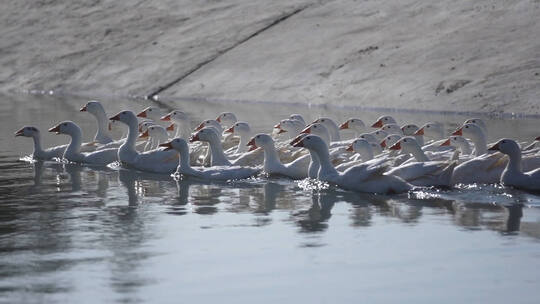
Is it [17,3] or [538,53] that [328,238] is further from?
[17,3]

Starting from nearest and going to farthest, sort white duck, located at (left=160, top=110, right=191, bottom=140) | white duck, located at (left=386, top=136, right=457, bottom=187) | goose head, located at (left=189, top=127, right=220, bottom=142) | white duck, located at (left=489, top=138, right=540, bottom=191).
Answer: white duck, located at (left=489, top=138, right=540, bottom=191)
white duck, located at (left=386, top=136, right=457, bottom=187)
goose head, located at (left=189, top=127, right=220, bottom=142)
white duck, located at (left=160, top=110, right=191, bottom=140)

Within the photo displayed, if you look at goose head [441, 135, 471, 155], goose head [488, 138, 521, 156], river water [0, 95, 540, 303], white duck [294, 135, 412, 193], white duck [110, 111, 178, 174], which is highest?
goose head [441, 135, 471, 155]

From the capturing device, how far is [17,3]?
4578cm

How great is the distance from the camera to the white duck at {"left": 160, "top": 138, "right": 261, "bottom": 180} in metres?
16.3

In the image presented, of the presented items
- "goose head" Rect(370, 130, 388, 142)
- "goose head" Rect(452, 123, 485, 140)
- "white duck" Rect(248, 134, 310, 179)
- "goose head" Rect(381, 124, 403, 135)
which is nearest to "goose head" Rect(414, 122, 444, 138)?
"goose head" Rect(381, 124, 403, 135)

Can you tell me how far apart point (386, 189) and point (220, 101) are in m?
18.4

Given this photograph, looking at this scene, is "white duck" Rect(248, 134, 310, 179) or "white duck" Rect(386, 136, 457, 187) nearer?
"white duck" Rect(386, 136, 457, 187)

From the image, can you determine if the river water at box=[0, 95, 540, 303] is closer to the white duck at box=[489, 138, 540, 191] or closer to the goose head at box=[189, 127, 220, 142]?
the white duck at box=[489, 138, 540, 191]

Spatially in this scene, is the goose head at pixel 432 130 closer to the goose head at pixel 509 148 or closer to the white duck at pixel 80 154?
the goose head at pixel 509 148

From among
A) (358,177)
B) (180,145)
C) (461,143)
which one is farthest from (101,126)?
(358,177)

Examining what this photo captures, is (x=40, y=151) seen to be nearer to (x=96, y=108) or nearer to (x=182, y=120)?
(x=96, y=108)

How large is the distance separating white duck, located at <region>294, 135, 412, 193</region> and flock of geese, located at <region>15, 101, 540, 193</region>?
0.01m

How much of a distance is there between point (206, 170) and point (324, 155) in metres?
1.96

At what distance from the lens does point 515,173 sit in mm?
14648
